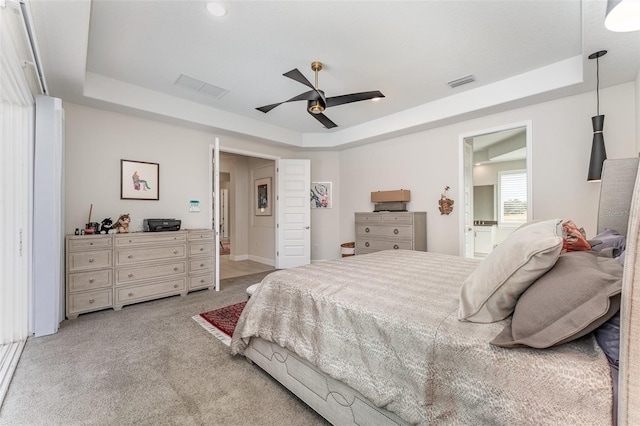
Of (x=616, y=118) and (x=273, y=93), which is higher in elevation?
(x=273, y=93)

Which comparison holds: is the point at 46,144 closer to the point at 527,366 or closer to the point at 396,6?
the point at 396,6

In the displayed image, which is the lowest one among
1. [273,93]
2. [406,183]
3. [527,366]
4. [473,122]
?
[527,366]

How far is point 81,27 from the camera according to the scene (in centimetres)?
213

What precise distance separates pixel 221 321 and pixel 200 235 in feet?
5.21

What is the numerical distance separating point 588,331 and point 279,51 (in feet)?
10.0

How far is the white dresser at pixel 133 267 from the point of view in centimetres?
311

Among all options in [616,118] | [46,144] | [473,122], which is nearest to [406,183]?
[473,122]

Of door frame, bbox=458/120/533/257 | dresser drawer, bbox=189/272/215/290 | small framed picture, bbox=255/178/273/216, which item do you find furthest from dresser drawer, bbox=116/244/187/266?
door frame, bbox=458/120/533/257


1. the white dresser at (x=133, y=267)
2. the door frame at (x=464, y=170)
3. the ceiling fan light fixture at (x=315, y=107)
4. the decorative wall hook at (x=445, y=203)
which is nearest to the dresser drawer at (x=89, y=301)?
the white dresser at (x=133, y=267)

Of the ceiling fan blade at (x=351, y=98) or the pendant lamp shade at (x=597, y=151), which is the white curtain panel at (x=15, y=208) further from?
the pendant lamp shade at (x=597, y=151)

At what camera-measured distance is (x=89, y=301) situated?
3.17m

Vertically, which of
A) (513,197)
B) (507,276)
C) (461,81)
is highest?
(461,81)

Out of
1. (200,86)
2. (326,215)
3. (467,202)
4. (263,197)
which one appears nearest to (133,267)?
(200,86)

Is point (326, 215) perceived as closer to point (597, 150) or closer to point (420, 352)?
point (597, 150)
